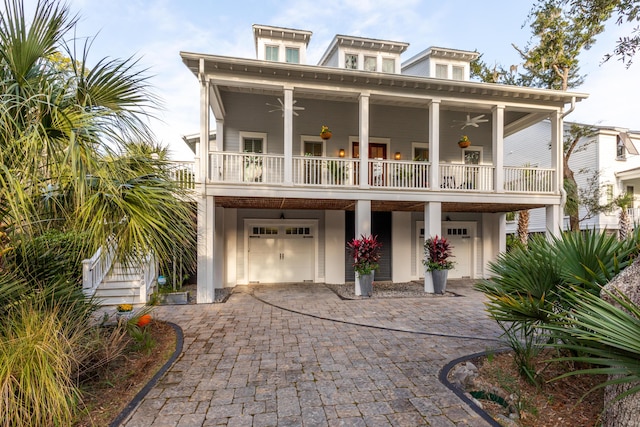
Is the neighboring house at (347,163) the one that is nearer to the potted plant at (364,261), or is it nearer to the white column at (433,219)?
the white column at (433,219)

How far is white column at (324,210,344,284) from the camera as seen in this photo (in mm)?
9859

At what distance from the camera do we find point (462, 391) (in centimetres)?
296

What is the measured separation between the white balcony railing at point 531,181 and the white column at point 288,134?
6556 mm

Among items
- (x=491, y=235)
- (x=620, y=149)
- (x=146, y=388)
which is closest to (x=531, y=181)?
(x=491, y=235)

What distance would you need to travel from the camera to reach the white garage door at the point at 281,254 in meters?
9.75

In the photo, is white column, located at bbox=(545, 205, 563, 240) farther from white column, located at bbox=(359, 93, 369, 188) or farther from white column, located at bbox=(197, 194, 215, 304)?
white column, located at bbox=(197, 194, 215, 304)

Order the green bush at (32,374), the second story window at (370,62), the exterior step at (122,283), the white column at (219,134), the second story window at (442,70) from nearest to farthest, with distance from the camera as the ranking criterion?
the green bush at (32,374), the exterior step at (122,283), the white column at (219,134), the second story window at (370,62), the second story window at (442,70)

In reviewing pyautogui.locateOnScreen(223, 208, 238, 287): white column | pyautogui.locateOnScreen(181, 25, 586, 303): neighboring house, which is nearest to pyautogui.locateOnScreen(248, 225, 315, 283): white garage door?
pyautogui.locateOnScreen(181, 25, 586, 303): neighboring house

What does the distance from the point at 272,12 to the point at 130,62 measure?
8.70m

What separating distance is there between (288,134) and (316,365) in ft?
18.1

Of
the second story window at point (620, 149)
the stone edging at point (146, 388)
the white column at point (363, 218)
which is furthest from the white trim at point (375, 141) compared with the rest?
the second story window at point (620, 149)

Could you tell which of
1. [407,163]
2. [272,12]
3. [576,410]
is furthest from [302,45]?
[576,410]

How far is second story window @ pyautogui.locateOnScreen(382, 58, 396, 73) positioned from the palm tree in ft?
31.8

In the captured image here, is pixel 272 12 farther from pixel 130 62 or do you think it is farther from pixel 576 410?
pixel 576 410
